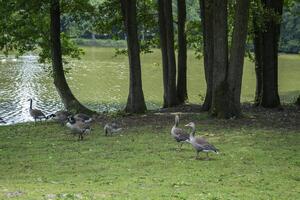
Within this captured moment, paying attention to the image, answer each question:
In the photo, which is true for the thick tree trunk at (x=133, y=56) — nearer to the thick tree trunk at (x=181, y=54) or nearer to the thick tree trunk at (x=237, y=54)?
the thick tree trunk at (x=237, y=54)

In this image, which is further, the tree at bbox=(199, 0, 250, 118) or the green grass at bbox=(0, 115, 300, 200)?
the tree at bbox=(199, 0, 250, 118)

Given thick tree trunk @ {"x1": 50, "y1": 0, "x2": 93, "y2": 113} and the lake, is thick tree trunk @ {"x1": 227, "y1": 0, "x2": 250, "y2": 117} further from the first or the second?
the lake

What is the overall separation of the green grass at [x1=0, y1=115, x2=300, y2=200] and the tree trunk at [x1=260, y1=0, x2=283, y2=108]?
864cm

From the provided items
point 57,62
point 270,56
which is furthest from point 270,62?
point 57,62

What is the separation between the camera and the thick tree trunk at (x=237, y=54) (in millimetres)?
24359

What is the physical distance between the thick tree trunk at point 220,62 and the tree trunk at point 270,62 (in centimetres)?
596

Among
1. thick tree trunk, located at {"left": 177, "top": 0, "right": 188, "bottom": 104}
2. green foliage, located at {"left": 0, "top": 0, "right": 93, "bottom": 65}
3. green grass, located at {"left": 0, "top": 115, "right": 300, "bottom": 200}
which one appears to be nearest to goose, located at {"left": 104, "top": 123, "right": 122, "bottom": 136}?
green grass, located at {"left": 0, "top": 115, "right": 300, "bottom": 200}

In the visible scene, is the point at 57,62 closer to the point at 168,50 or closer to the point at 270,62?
the point at 168,50

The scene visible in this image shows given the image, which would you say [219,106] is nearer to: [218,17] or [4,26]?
[218,17]

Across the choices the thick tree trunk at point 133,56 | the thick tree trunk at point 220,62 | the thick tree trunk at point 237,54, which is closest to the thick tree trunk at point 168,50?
the thick tree trunk at point 133,56

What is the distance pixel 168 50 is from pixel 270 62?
623 cm

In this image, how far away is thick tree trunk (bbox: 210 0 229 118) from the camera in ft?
81.0

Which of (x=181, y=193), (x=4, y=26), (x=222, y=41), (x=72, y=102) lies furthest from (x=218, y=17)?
(x=181, y=193)

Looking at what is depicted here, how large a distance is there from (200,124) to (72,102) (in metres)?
8.47
